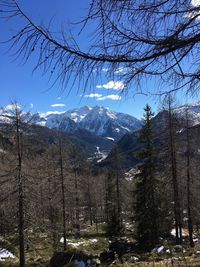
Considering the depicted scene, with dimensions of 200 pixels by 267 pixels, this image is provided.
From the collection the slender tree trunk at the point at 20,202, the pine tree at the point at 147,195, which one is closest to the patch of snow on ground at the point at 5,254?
the slender tree trunk at the point at 20,202

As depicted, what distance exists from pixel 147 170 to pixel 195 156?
4.65 m

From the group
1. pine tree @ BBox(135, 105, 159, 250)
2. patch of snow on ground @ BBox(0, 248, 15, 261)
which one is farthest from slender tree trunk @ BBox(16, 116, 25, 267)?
pine tree @ BBox(135, 105, 159, 250)

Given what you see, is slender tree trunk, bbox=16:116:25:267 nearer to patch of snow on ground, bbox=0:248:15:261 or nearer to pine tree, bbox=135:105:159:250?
patch of snow on ground, bbox=0:248:15:261

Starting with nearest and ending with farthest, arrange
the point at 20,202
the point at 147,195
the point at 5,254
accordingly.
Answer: the point at 20,202 → the point at 147,195 → the point at 5,254

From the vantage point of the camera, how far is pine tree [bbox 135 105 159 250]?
27891 mm

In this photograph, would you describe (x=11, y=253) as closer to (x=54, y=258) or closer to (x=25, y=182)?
(x=25, y=182)

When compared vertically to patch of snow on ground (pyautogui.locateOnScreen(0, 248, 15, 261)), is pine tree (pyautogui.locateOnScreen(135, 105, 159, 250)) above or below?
above

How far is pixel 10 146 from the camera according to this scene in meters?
23.1

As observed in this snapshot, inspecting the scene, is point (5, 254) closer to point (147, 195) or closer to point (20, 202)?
point (20, 202)

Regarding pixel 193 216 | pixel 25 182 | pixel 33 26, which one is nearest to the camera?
pixel 33 26

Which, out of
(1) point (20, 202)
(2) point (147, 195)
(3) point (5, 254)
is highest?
(1) point (20, 202)

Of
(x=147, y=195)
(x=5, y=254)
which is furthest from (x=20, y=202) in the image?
(x=147, y=195)

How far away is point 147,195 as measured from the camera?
97.6 ft

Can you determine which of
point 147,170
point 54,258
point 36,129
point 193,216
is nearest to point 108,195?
point 147,170
